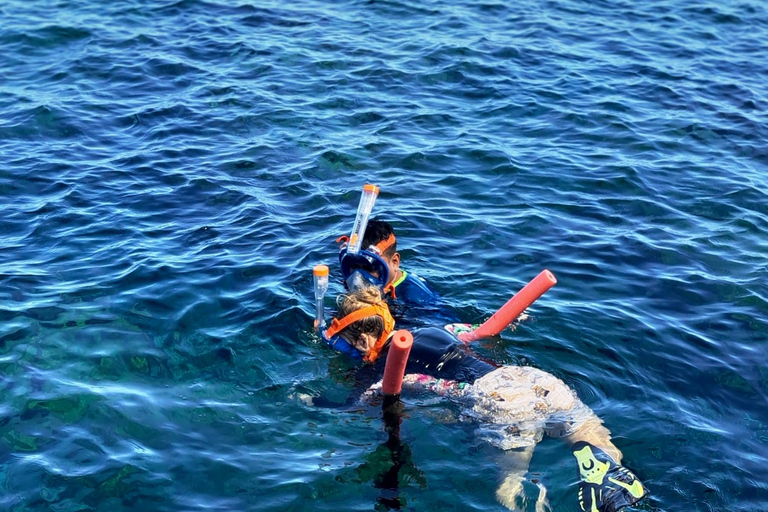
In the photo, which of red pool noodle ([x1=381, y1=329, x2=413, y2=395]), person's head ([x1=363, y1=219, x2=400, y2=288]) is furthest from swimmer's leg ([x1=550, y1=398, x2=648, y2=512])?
person's head ([x1=363, y1=219, x2=400, y2=288])

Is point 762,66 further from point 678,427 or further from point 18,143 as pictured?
point 18,143

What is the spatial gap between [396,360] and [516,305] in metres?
1.48

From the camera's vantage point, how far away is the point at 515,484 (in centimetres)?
529

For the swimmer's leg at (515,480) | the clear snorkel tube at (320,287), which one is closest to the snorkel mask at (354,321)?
the clear snorkel tube at (320,287)

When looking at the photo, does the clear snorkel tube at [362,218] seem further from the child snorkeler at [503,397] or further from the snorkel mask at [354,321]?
the snorkel mask at [354,321]

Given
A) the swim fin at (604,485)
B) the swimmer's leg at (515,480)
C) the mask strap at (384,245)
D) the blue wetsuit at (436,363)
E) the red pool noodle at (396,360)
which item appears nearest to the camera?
the red pool noodle at (396,360)

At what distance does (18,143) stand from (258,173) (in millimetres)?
3097

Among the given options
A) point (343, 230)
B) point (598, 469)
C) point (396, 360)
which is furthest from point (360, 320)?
point (343, 230)

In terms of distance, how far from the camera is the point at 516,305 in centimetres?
610

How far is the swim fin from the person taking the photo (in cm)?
502

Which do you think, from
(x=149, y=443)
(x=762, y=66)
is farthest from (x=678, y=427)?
(x=762, y=66)

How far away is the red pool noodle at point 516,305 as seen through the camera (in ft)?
19.3

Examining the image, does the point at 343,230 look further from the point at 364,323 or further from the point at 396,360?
the point at 396,360

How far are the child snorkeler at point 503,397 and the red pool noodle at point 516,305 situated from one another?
240 millimetres
